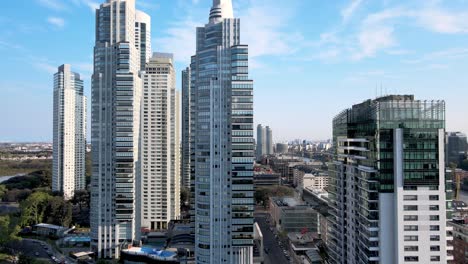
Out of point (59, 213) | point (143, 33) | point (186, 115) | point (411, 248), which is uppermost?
point (143, 33)

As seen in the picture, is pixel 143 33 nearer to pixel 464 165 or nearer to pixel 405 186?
pixel 405 186

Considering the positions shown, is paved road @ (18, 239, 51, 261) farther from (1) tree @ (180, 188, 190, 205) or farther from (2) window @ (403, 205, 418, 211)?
(2) window @ (403, 205, 418, 211)

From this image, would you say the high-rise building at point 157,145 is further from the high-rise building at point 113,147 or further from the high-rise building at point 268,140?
the high-rise building at point 268,140

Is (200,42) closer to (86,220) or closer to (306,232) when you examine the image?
(306,232)

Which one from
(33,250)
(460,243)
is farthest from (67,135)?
(460,243)

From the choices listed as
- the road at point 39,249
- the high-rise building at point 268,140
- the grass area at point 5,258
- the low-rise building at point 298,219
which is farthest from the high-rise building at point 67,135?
the high-rise building at point 268,140
